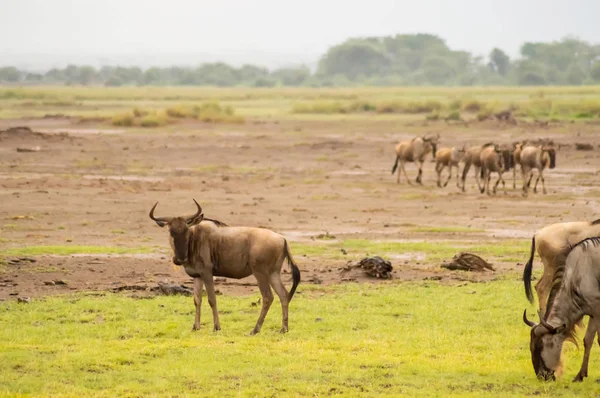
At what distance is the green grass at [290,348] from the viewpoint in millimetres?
9742

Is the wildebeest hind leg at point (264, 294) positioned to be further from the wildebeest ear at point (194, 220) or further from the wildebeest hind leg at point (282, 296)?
the wildebeest ear at point (194, 220)

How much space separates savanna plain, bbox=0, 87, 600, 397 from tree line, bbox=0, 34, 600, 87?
389ft

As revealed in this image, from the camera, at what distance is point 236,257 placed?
1217 centimetres

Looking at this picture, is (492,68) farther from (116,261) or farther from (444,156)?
(116,261)

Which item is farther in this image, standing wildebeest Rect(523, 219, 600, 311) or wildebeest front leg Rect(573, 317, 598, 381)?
standing wildebeest Rect(523, 219, 600, 311)

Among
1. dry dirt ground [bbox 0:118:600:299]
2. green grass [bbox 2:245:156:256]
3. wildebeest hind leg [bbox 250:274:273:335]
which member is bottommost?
dry dirt ground [bbox 0:118:600:299]

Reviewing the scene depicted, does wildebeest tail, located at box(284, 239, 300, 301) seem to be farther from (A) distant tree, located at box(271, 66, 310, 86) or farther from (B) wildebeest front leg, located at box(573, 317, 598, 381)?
(A) distant tree, located at box(271, 66, 310, 86)

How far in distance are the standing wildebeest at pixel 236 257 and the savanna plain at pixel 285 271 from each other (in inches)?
16.2

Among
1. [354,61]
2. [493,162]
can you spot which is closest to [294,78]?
[354,61]

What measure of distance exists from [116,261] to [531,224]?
9.19 meters

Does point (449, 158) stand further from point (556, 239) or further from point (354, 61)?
point (354, 61)

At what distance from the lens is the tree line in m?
166

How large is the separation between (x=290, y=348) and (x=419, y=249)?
26.3 ft

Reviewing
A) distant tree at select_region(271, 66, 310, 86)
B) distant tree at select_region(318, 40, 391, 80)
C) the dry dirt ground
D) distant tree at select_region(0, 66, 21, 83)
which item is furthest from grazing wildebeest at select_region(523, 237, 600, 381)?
distant tree at select_region(0, 66, 21, 83)
